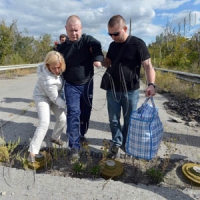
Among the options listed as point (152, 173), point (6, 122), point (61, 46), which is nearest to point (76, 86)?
point (61, 46)

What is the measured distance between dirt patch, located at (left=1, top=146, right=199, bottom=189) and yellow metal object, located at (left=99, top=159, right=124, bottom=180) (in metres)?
0.04

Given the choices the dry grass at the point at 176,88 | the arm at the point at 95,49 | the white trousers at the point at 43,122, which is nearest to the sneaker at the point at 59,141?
the white trousers at the point at 43,122

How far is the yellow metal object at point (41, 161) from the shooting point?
2.63 meters

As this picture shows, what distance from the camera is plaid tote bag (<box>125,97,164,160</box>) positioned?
2428mm

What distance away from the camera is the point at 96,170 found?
251cm

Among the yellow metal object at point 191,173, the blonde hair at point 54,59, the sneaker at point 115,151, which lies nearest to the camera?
the yellow metal object at point 191,173

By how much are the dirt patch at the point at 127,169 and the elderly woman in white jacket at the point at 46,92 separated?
27 cm

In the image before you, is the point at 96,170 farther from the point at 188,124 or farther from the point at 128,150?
the point at 188,124

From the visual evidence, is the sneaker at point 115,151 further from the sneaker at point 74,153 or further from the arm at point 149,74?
the arm at point 149,74

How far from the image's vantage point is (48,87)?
282 centimetres

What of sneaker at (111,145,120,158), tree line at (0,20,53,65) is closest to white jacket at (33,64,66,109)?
sneaker at (111,145,120,158)

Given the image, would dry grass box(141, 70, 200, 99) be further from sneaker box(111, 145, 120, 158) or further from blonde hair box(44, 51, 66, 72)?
blonde hair box(44, 51, 66, 72)

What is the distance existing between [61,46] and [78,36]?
34cm

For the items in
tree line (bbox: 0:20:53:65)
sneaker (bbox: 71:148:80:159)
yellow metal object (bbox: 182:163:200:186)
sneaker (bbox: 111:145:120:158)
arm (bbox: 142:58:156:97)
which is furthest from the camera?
tree line (bbox: 0:20:53:65)
